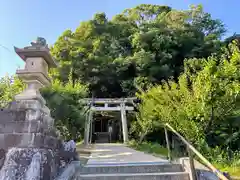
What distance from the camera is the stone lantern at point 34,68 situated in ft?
10.5

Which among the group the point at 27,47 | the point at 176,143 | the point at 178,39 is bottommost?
the point at 176,143

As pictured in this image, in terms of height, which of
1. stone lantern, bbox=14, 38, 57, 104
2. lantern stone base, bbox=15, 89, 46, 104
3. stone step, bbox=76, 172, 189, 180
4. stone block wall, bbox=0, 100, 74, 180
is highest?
stone lantern, bbox=14, 38, 57, 104

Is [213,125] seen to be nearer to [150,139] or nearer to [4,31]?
[150,139]

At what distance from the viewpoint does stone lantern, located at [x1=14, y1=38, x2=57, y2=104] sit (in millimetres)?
3207

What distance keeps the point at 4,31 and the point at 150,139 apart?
A: 26.2ft

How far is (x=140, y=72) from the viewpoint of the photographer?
40.5ft

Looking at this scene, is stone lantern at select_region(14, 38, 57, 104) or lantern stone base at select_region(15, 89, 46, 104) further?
stone lantern at select_region(14, 38, 57, 104)

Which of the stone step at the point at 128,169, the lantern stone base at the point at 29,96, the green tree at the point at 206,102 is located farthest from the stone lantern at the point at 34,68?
the green tree at the point at 206,102

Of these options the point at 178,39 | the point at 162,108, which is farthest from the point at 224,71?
the point at 178,39

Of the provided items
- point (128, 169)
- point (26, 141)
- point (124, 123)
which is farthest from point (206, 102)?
point (124, 123)

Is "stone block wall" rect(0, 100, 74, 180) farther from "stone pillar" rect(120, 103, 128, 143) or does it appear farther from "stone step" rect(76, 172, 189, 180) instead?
"stone pillar" rect(120, 103, 128, 143)

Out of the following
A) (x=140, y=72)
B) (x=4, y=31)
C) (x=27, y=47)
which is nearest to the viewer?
(x=27, y=47)

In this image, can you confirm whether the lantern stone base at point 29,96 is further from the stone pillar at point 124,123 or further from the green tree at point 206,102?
the stone pillar at point 124,123

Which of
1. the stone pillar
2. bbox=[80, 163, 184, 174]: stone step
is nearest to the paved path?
bbox=[80, 163, 184, 174]: stone step
